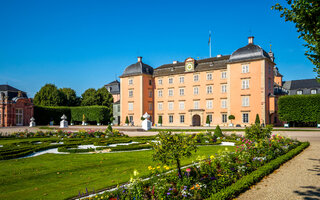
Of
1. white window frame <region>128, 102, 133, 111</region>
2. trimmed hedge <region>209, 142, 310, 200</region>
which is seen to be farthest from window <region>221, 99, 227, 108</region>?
trimmed hedge <region>209, 142, 310, 200</region>

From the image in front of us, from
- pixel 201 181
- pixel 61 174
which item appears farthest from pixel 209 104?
pixel 201 181

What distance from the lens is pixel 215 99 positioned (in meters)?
39.9

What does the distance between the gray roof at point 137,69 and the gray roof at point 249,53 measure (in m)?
16.1

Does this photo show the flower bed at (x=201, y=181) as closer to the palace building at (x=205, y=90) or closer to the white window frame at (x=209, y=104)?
the palace building at (x=205, y=90)

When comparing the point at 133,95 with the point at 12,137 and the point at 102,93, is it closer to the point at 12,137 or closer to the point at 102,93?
the point at 102,93

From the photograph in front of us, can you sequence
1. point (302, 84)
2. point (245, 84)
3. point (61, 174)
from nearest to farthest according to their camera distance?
point (61, 174)
point (245, 84)
point (302, 84)

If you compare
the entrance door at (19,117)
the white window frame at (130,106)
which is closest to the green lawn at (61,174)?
the entrance door at (19,117)

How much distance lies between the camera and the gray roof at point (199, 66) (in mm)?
39919

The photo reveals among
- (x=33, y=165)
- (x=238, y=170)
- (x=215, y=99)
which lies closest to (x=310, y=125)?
(x=215, y=99)

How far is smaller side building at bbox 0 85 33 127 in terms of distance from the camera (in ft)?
125

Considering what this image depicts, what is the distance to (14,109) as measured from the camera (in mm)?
39219

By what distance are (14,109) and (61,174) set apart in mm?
38227

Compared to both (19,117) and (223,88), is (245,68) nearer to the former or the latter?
(223,88)

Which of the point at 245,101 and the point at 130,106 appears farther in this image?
the point at 130,106
